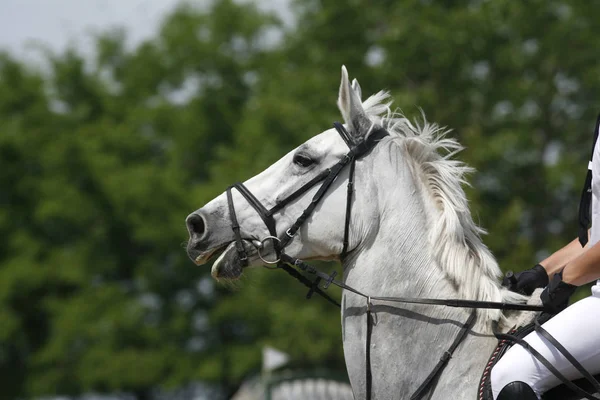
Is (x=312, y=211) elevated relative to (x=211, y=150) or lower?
lower

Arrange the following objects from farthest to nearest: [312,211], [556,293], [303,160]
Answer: [303,160]
[312,211]
[556,293]

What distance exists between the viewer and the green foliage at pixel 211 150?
63.0 ft

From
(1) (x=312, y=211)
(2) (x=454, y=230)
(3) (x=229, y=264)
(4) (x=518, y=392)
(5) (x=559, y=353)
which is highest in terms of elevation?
(1) (x=312, y=211)

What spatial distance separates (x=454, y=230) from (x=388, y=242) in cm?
38

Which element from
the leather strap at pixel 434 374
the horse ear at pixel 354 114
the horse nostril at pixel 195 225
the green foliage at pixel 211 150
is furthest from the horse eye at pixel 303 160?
the green foliage at pixel 211 150

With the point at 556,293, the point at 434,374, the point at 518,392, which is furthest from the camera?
the point at 434,374

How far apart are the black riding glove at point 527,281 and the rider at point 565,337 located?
61 cm

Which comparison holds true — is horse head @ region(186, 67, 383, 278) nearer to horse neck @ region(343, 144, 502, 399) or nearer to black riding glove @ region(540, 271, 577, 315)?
horse neck @ region(343, 144, 502, 399)

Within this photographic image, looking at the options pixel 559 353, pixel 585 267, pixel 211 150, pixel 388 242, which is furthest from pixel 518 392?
pixel 211 150

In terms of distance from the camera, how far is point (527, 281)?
5.01 metres

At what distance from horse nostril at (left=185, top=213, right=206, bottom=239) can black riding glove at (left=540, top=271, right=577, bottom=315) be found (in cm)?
195

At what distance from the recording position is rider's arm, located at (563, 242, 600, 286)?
4176 millimetres

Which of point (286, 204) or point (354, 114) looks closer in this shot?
point (286, 204)

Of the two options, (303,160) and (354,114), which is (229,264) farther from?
(354,114)
